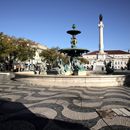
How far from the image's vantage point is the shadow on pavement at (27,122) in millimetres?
7570

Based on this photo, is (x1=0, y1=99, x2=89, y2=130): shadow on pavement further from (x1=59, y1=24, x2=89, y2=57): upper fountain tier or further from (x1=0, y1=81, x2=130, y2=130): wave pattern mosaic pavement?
(x1=59, y1=24, x2=89, y2=57): upper fountain tier

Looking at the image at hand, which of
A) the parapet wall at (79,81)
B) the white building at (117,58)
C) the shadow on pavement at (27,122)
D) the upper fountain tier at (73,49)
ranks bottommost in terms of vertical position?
the shadow on pavement at (27,122)

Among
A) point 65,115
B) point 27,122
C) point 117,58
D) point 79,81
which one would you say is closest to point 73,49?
point 79,81

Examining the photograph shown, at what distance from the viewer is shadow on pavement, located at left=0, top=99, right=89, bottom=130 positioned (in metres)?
7.57

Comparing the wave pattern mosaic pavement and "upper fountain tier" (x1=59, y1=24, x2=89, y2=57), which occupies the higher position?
"upper fountain tier" (x1=59, y1=24, x2=89, y2=57)

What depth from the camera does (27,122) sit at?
811 centimetres

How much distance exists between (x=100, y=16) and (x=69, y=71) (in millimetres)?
46875

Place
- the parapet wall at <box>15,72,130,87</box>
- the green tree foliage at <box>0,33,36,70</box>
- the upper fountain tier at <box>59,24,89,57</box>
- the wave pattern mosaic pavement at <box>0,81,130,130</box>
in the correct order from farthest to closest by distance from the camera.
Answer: the green tree foliage at <box>0,33,36,70</box> < the upper fountain tier at <box>59,24,89,57</box> < the parapet wall at <box>15,72,130,87</box> < the wave pattern mosaic pavement at <box>0,81,130,130</box>

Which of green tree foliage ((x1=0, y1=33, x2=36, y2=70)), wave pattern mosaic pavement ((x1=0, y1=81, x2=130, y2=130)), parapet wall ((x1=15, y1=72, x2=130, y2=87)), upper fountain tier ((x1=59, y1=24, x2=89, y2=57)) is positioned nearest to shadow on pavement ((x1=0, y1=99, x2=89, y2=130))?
wave pattern mosaic pavement ((x1=0, y1=81, x2=130, y2=130))

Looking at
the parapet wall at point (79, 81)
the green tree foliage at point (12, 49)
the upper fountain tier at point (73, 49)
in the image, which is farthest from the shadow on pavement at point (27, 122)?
the green tree foliage at point (12, 49)

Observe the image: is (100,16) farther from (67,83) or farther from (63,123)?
(63,123)

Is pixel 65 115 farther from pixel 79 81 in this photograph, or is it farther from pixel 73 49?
pixel 73 49

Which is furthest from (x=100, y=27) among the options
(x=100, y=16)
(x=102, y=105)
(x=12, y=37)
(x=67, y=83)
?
(x=102, y=105)

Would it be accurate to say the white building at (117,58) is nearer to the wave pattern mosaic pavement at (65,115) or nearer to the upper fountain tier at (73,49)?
the upper fountain tier at (73,49)
